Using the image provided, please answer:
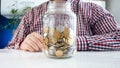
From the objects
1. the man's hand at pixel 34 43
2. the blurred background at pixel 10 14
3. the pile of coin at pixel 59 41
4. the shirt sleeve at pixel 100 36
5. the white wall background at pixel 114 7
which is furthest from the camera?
the blurred background at pixel 10 14

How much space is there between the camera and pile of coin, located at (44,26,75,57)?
73 cm

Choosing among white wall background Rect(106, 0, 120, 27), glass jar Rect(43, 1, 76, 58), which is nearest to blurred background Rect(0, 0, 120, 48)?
white wall background Rect(106, 0, 120, 27)

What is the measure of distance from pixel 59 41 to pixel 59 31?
31 mm

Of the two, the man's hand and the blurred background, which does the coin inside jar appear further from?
Answer: the blurred background

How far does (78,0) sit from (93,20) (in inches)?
7.0

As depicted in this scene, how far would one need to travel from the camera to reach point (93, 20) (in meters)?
1.57

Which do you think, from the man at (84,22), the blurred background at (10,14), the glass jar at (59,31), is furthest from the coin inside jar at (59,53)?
the blurred background at (10,14)

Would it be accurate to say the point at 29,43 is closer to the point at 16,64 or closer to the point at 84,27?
the point at 16,64

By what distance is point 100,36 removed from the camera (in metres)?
1.25

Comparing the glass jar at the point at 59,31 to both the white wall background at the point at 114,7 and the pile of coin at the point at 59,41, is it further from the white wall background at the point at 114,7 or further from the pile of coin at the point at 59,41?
the white wall background at the point at 114,7

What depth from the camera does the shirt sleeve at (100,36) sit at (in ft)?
3.59

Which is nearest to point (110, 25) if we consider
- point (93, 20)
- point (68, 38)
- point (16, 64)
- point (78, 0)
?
point (93, 20)

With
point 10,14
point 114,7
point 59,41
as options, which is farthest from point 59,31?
point 10,14

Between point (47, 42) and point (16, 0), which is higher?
point (16, 0)
